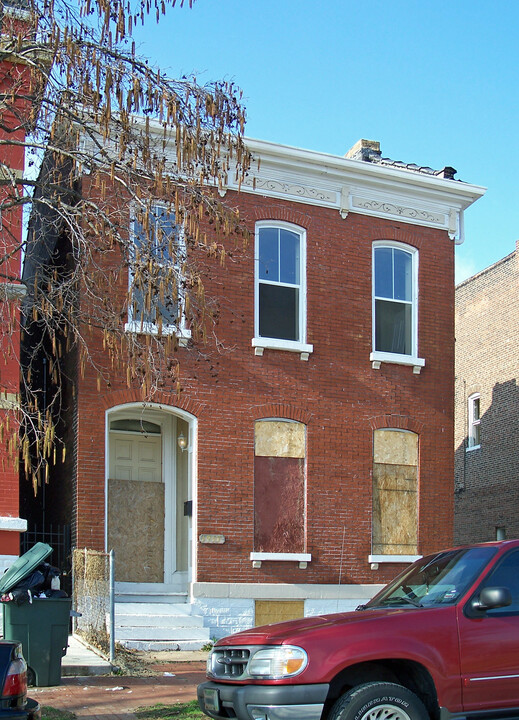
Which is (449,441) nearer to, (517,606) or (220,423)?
(220,423)

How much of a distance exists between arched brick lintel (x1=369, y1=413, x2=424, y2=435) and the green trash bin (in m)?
8.26

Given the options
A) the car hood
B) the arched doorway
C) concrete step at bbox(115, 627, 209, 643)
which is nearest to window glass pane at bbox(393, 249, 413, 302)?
the arched doorway

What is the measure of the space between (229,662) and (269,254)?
1094 cm

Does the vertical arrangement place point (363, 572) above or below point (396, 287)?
below

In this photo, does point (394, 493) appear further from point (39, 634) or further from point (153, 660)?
point (39, 634)

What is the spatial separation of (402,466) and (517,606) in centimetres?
1068

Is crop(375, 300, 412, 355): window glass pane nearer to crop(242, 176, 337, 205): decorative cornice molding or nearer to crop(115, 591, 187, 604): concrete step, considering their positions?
crop(242, 176, 337, 205): decorative cornice molding

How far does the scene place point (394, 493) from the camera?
17875 mm

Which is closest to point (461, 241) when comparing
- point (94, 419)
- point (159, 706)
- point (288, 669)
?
point (94, 419)

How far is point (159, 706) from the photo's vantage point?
9875 mm

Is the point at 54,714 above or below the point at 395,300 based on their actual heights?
below

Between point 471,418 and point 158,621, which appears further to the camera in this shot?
point 471,418

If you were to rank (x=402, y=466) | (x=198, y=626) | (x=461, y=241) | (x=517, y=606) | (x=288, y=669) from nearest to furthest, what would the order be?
(x=288, y=669) → (x=517, y=606) → (x=198, y=626) → (x=402, y=466) → (x=461, y=241)

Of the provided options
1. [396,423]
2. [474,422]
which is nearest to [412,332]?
[396,423]
